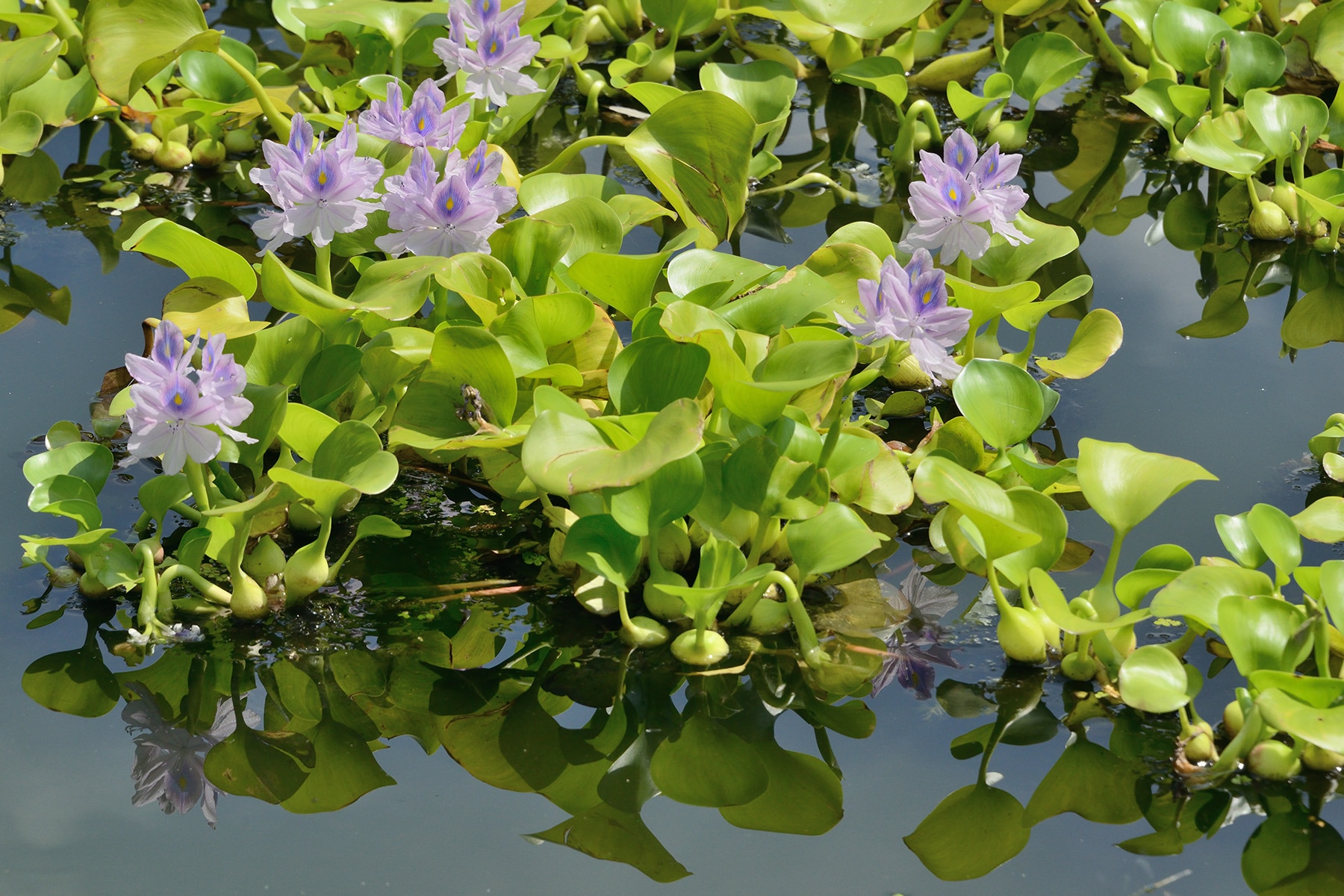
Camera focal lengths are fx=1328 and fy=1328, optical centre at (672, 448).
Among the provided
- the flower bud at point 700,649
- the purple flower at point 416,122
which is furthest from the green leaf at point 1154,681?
the purple flower at point 416,122

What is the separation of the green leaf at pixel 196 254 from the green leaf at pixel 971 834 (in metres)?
1.04

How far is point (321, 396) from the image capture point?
156 cm

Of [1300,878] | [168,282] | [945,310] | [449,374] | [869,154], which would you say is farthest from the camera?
[869,154]

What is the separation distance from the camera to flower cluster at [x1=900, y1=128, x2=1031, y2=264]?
5.28 ft

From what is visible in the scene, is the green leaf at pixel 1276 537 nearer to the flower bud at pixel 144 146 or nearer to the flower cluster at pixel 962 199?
the flower cluster at pixel 962 199

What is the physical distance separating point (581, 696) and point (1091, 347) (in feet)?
2.80

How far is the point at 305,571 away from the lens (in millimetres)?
1477

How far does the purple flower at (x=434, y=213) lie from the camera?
1553mm

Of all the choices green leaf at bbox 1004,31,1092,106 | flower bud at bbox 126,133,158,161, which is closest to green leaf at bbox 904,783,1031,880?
green leaf at bbox 1004,31,1092,106

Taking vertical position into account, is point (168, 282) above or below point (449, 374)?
below

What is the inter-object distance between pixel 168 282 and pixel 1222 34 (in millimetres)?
1917

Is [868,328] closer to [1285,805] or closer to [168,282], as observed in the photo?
[1285,805]

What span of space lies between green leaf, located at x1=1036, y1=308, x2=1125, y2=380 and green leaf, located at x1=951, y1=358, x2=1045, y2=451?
0.71 ft

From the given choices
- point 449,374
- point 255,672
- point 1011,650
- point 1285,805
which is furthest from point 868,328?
point 255,672
